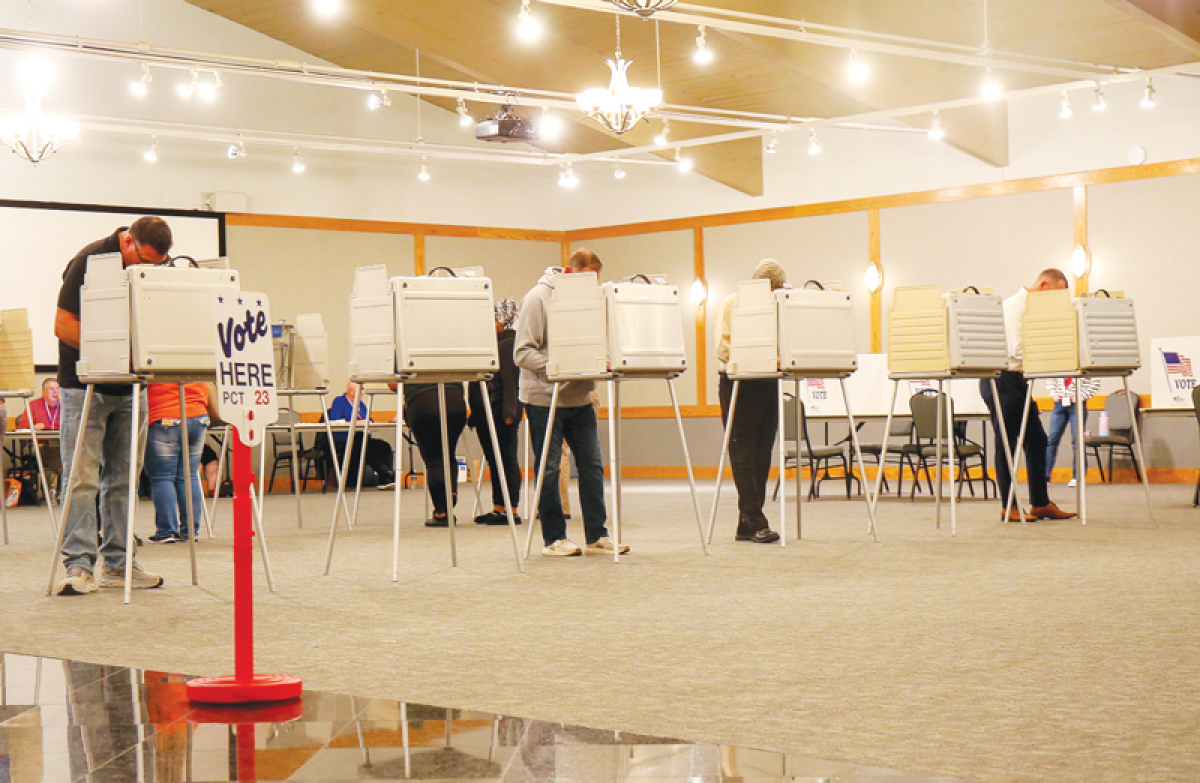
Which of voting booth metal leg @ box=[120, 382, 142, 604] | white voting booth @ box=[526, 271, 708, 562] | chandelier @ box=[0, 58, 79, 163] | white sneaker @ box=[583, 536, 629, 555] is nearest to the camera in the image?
voting booth metal leg @ box=[120, 382, 142, 604]

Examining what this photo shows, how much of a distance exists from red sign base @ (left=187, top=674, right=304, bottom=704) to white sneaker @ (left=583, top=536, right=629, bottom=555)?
3.41 metres

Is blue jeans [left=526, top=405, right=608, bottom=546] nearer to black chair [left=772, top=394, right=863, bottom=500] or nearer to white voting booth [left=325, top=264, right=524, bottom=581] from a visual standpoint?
white voting booth [left=325, top=264, right=524, bottom=581]

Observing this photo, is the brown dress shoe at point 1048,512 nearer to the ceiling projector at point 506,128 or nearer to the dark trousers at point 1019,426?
the dark trousers at point 1019,426

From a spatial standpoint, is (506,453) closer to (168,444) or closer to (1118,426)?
(168,444)

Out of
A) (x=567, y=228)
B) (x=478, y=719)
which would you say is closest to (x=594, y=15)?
(x=567, y=228)

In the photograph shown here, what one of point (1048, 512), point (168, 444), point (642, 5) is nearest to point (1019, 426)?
point (1048, 512)

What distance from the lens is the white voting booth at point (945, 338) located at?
23.2 feet

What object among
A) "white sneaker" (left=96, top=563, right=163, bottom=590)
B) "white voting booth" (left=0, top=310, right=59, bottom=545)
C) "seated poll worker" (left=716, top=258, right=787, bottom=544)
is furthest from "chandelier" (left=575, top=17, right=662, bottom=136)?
"white sneaker" (left=96, top=563, right=163, bottom=590)

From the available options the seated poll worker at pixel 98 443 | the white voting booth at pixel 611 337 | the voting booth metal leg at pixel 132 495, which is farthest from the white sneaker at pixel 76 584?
the white voting booth at pixel 611 337

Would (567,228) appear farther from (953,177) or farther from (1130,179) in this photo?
(1130,179)

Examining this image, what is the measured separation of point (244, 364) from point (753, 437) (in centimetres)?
399

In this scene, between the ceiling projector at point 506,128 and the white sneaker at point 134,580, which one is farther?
the ceiling projector at point 506,128

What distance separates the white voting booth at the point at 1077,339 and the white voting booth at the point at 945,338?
0.25m

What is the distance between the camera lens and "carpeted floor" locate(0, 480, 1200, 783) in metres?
2.72
